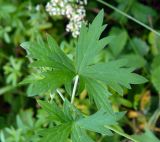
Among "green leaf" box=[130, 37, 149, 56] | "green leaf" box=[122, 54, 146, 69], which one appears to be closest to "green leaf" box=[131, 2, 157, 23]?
"green leaf" box=[130, 37, 149, 56]

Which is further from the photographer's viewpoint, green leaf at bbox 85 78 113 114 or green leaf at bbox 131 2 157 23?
green leaf at bbox 131 2 157 23

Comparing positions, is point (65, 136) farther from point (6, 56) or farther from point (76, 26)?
point (6, 56)

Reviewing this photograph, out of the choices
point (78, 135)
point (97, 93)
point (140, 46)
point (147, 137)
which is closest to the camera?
point (78, 135)

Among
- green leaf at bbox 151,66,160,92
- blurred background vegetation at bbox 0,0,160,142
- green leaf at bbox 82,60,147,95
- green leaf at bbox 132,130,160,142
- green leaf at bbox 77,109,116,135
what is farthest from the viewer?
blurred background vegetation at bbox 0,0,160,142

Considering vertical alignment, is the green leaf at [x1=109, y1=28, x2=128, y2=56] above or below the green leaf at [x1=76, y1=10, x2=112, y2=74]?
below

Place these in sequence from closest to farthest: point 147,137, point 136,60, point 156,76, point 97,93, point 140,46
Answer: point 97,93 → point 147,137 → point 156,76 → point 136,60 → point 140,46

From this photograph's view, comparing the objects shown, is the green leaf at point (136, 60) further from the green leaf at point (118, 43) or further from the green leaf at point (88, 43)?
the green leaf at point (88, 43)

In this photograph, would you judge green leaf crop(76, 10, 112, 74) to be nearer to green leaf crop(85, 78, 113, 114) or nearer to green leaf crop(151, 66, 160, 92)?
green leaf crop(85, 78, 113, 114)

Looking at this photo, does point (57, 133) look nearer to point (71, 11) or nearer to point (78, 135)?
point (78, 135)

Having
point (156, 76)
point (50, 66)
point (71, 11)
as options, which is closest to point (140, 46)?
point (156, 76)
